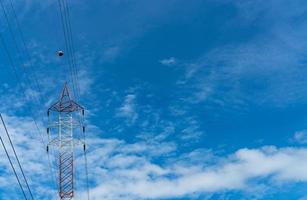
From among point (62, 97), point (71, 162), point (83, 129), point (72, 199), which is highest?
point (62, 97)

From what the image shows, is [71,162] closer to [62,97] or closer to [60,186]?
[60,186]

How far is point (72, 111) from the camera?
10356cm

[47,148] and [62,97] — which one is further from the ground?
[62,97]

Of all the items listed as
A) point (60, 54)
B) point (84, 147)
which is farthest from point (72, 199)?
point (60, 54)

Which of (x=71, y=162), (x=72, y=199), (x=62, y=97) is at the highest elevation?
(x=62, y=97)

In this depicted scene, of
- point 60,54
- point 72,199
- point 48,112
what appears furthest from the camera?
point 48,112

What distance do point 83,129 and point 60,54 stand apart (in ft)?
105

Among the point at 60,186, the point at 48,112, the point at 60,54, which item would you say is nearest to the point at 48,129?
the point at 48,112

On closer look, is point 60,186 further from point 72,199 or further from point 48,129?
point 48,129

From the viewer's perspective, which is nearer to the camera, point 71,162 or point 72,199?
point 72,199

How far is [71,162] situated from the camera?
10150cm

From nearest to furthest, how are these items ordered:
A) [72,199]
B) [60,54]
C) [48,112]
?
[60,54]
[72,199]
[48,112]

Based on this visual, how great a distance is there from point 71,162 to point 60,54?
33.3 metres

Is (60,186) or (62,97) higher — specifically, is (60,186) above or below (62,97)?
below
